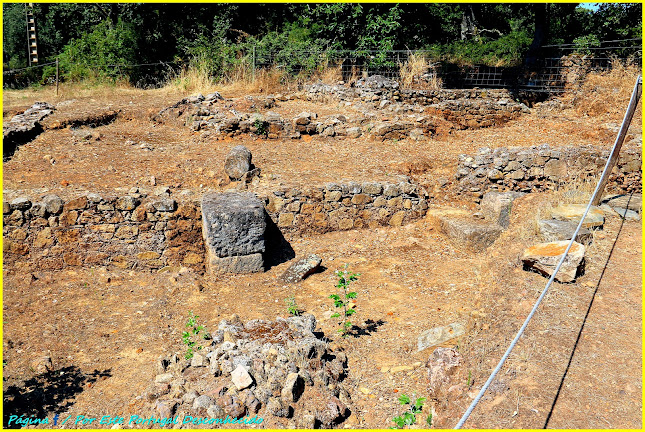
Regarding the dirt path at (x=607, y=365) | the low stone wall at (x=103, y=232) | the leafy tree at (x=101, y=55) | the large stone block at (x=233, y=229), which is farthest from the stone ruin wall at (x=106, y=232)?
the leafy tree at (x=101, y=55)

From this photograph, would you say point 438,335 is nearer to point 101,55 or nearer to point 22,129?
point 22,129

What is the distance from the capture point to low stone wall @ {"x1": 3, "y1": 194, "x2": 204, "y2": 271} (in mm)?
7293

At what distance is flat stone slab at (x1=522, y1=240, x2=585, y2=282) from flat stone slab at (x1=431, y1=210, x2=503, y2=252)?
172 centimetres

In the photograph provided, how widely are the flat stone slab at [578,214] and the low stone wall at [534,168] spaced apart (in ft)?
Result: 5.00

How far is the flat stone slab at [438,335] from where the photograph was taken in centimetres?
539

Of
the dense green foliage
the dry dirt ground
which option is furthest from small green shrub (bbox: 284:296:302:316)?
the dense green foliage

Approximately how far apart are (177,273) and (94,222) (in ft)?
4.68

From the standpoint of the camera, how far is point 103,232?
7516mm

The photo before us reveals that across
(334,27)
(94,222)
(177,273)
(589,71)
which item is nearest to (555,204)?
(177,273)

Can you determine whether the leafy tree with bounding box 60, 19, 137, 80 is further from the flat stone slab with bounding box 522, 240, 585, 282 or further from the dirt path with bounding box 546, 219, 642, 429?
the dirt path with bounding box 546, 219, 642, 429

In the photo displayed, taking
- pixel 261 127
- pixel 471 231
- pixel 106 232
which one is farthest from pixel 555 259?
pixel 261 127

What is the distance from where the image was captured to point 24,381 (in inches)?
197

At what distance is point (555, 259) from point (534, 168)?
379 cm

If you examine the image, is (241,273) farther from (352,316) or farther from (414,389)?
(414,389)
